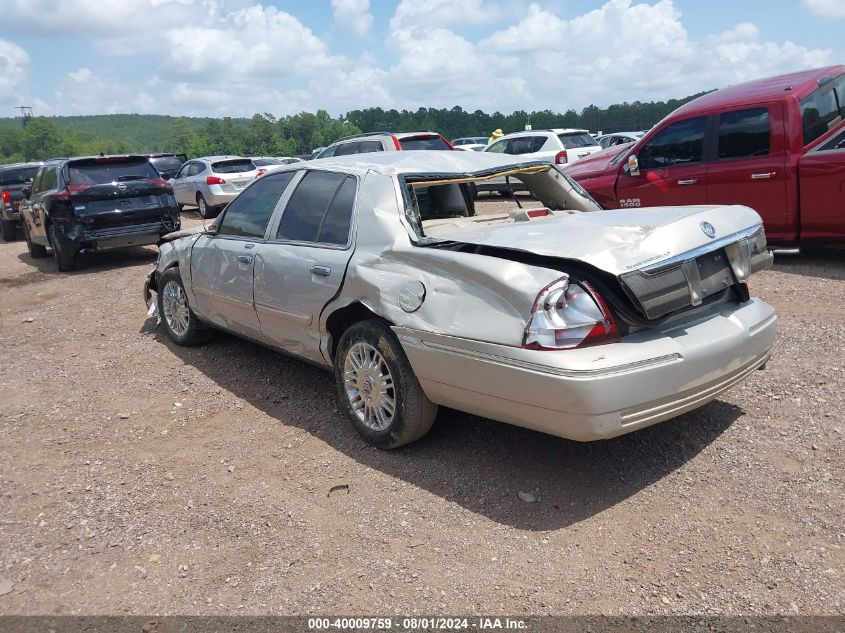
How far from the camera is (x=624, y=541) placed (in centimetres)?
312

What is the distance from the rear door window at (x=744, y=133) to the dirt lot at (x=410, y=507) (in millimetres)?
3165

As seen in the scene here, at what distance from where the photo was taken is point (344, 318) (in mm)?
4305

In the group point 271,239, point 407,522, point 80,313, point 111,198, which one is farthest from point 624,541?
point 111,198

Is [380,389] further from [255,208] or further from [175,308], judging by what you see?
[175,308]

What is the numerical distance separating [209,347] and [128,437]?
1.81 meters

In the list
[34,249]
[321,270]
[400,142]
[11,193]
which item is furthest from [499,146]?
[321,270]

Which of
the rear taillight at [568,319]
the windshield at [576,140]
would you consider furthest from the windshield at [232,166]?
the rear taillight at [568,319]

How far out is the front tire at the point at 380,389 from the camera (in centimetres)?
381

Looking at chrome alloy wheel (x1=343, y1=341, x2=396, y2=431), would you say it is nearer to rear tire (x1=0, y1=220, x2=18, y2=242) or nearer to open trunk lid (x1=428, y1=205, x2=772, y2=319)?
open trunk lid (x1=428, y1=205, x2=772, y2=319)

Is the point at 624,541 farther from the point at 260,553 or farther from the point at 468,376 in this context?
the point at 260,553

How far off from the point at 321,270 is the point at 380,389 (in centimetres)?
85

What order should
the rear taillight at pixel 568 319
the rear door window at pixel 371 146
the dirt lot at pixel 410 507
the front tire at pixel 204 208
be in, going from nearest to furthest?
the dirt lot at pixel 410 507 → the rear taillight at pixel 568 319 → the rear door window at pixel 371 146 → the front tire at pixel 204 208

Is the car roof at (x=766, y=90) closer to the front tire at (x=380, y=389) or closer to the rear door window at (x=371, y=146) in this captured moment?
the front tire at (x=380, y=389)

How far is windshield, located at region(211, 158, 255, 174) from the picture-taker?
1762 centimetres
